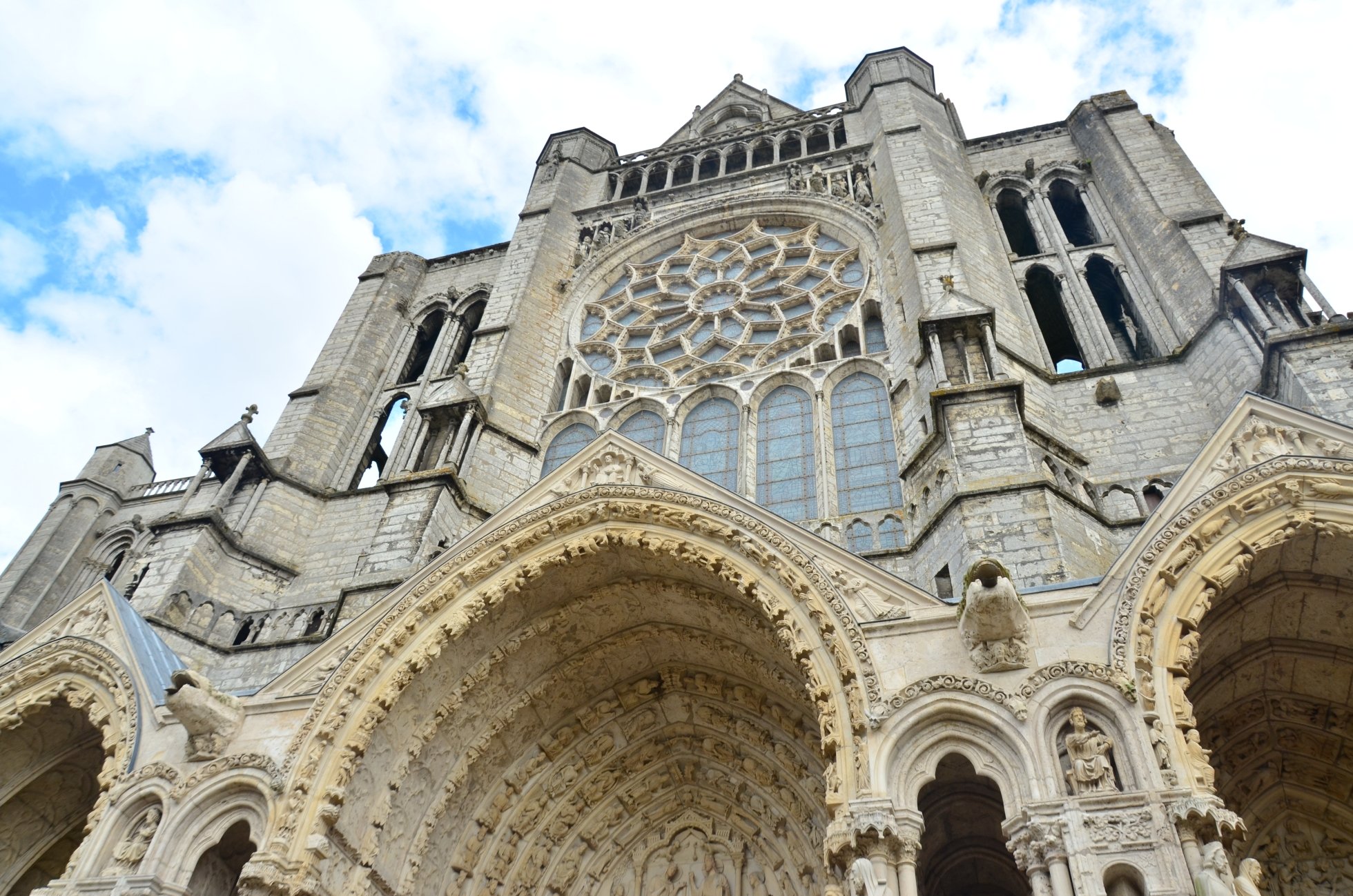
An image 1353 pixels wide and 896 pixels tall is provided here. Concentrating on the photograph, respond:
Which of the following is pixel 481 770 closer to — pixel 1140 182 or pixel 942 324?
pixel 942 324

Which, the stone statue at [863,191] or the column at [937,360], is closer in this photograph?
the column at [937,360]

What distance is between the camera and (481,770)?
27.6ft

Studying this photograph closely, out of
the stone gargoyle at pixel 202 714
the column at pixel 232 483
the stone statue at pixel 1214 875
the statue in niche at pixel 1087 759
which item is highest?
the column at pixel 232 483

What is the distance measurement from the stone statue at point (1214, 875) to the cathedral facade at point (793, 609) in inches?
1.7

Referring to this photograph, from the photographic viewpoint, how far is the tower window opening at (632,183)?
19.3m

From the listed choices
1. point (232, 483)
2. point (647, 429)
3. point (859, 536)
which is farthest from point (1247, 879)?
point (232, 483)

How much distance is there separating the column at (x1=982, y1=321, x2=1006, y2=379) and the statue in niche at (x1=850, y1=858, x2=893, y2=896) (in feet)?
19.2

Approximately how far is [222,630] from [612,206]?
35.3ft

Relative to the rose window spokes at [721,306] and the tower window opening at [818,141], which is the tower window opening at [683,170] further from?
the rose window spokes at [721,306]

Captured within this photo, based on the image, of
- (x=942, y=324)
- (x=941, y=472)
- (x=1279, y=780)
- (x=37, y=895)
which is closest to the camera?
(x=37, y=895)

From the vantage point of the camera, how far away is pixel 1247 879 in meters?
5.09

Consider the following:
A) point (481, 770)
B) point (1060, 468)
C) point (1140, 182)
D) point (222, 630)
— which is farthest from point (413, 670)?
point (1140, 182)

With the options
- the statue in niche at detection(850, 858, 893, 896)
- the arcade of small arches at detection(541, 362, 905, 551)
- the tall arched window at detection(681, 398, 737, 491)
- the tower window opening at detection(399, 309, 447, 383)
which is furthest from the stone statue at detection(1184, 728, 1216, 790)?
the tower window opening at detection(399, 309, 447, 383)

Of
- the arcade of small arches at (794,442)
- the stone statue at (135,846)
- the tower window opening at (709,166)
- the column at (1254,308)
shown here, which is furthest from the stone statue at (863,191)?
the stone statue at (135,846)
